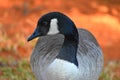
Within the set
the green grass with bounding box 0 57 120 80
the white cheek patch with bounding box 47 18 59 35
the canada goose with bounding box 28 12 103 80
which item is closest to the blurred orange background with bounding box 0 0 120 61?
the green grass with bounding box 0 57 120 80

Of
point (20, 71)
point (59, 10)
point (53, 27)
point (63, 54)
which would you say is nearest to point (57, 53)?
point (63, 54)

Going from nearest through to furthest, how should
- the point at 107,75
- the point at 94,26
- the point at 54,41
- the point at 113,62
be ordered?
the point at 54,41, the point at 107,75, the point at 113,62, the point at 94,26

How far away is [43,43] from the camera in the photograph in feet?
20.4

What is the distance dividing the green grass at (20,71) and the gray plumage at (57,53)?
101 cm

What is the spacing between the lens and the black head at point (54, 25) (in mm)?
5500

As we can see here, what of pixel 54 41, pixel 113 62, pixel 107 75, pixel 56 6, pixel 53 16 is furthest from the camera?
pixel 56 6

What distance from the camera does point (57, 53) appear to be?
5848 millimetres

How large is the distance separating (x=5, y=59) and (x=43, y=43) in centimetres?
160

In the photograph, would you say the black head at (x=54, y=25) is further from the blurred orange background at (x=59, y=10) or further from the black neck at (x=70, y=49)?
the blurred orange background at (x=59, y=10)

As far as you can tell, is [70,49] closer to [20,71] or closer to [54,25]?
[54,25]

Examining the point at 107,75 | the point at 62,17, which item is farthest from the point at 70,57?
the point at 107,75

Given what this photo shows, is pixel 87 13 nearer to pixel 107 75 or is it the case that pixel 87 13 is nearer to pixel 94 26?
pixel 94 26

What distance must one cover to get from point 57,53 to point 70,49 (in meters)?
0.20

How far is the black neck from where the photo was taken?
18.5 ft
